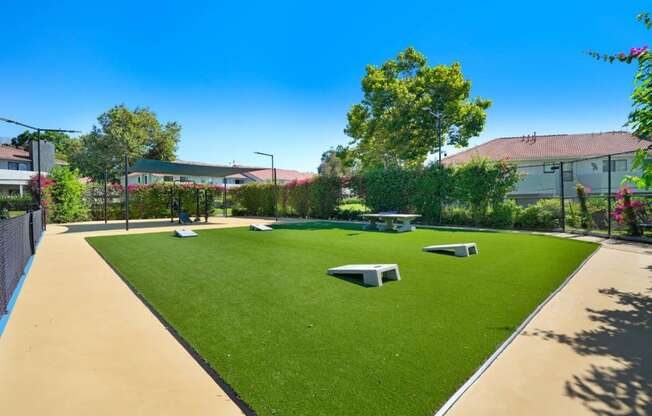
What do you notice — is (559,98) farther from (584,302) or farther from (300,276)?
(300,276)

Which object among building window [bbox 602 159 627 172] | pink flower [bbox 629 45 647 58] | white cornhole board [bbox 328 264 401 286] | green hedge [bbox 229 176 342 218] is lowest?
white cornhole board [bbox 328 264 401 286]

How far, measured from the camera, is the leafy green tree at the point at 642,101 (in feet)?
13.3

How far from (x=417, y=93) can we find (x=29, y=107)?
95.7ft

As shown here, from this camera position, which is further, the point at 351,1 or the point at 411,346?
the point at 351,1

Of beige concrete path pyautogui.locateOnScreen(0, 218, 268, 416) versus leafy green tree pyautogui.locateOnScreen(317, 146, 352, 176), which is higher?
leafy green tree pyautogui.locateOnScreen(317, 146, 352, 176)

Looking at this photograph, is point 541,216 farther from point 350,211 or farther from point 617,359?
point 617,359

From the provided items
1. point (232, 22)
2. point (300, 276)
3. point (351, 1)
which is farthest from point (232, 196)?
point (300, 276)

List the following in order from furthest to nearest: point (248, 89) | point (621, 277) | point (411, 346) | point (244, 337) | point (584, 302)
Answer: point (248, 89), point (621, 277), point (584, 302), point (244, 337), point (411, 346)

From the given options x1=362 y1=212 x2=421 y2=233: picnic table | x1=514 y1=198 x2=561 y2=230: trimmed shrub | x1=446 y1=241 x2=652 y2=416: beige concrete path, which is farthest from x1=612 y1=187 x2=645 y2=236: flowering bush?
x1=446 y1=241 x2=652 y2=416: beige concrete path

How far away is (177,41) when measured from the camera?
52.9 feet

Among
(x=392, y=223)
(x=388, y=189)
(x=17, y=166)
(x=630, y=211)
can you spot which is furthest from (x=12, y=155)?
(x=630, y=211)

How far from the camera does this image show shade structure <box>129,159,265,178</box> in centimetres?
1734

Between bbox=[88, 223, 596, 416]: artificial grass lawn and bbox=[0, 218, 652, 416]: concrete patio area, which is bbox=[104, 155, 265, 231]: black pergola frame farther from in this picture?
bbox=[0, 218, 652, 416]: concrete patio area

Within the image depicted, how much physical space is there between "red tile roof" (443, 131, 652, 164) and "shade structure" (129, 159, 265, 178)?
1666 cm
